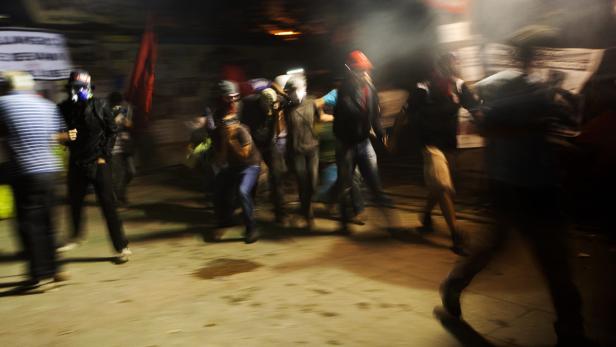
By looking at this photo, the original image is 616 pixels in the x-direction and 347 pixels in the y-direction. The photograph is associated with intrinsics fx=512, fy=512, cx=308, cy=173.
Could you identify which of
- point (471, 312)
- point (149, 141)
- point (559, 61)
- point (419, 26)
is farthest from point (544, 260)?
point (149, 141)

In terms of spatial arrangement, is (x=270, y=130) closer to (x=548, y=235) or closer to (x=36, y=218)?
(x=36, y=218)

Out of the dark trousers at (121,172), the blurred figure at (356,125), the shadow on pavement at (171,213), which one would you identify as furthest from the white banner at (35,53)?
the blurred figure at (356,125)

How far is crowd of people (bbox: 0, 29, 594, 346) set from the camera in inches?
122

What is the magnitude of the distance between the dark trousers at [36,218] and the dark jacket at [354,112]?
115 inches

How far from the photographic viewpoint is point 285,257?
17.2 feet

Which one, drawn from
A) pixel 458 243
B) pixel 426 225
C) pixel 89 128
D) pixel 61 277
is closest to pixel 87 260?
pixel 61 277

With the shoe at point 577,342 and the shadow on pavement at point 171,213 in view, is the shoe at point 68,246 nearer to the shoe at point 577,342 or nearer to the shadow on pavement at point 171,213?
the shadow on pavement at point 171,213

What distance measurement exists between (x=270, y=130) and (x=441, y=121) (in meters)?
2.19

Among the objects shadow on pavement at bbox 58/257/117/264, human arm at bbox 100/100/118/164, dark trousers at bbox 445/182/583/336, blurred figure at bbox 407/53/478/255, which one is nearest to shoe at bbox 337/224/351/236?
blurred figure at bbox 407/53/478/255

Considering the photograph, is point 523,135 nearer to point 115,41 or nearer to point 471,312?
point 471,312

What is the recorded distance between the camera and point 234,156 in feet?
18.9

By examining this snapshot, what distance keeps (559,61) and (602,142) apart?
0.95m

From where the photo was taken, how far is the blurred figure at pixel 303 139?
5984 mm

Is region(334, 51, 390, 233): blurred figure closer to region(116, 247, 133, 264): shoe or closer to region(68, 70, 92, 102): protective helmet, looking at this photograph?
region(116, 247, 133, 264): shoe
